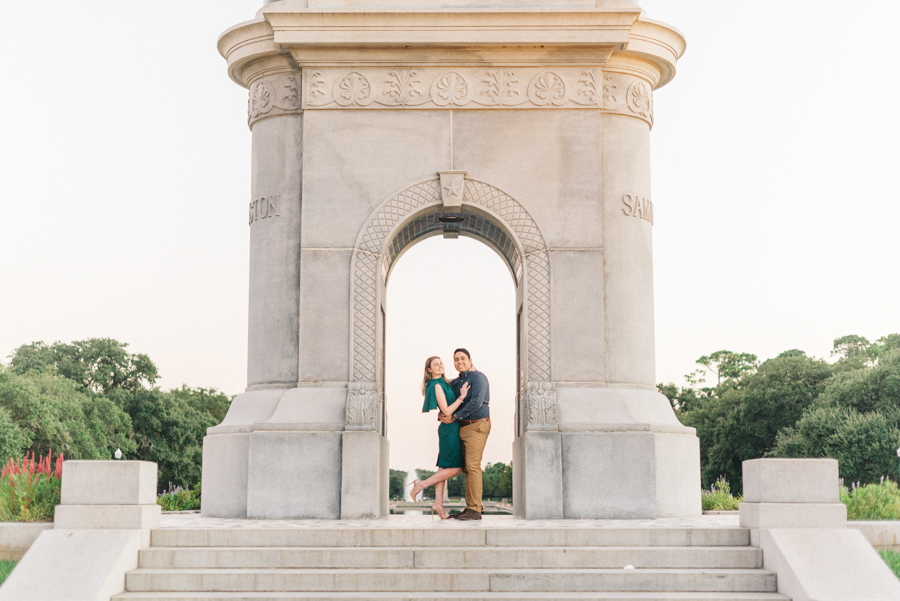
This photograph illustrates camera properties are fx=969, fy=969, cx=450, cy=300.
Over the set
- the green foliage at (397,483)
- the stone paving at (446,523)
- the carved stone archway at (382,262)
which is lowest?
the green foliage at (397,483)

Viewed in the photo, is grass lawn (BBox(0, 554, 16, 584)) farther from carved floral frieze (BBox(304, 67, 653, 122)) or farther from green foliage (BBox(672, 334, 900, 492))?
green foliage (BBox(672, 334, 900, 492))

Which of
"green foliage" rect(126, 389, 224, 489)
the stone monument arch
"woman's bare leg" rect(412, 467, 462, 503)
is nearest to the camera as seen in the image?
"woman's bare leg" rect(412, 467, 462, 503)

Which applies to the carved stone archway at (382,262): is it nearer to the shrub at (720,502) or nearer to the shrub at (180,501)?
the shrub at (720,502)

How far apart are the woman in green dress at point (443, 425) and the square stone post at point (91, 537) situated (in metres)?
3.91

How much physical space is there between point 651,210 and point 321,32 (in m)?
6.47

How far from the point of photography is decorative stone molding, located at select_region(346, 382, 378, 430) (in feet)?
49.0

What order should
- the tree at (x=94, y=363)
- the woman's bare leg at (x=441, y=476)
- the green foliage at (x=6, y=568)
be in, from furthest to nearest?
1. the tree at (x=94, y=363)
2. the woman's bare leg at (x=441, y=476)
3. the green foliage at (x=6, y=568)

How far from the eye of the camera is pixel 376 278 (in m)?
15.9

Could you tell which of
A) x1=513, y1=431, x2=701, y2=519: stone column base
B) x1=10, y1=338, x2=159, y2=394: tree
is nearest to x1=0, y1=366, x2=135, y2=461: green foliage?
x1=10, y1=338, x2=159, y2=394: tree

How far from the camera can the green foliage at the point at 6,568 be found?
35.7 ft

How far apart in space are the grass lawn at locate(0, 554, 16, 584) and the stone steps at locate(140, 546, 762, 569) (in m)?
1.49

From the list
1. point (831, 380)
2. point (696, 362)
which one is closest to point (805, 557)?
point (831, 380)

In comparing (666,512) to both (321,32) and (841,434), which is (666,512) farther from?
(841,434)

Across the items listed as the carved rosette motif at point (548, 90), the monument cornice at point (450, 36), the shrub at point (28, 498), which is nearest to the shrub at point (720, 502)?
the carved rosette motif at point (548, 90)
